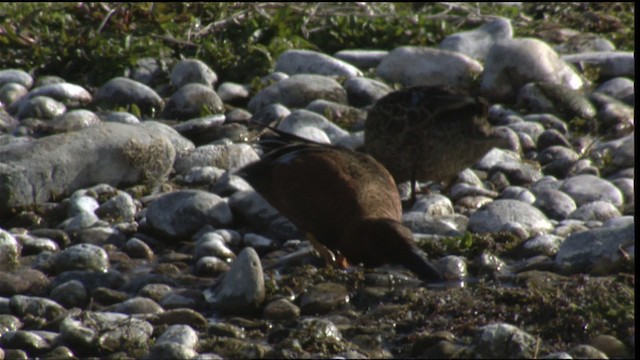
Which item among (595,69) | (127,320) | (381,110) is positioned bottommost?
(595,69)

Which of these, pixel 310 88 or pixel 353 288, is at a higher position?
pixel 353 288

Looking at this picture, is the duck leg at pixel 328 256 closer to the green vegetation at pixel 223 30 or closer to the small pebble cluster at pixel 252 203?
the small pebble cluster at pixel 252 203

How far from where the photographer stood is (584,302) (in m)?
4.82

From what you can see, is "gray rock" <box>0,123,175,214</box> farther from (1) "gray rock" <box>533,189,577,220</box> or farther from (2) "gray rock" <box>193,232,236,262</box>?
(1) "gray rock" <box>533,189,577,220</box>

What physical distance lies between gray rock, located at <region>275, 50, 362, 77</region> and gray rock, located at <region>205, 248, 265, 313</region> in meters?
4.72

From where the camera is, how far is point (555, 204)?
7.04m

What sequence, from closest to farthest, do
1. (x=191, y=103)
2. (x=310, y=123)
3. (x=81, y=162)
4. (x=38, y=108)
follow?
(x=81, y=162) < (x=310, y=123) < (x=38, y=108) < (x=191, y=103)

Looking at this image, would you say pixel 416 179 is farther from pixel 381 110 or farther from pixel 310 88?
pixel 310 88

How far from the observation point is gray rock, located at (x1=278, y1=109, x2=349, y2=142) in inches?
324

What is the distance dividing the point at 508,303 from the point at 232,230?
2.06 meters

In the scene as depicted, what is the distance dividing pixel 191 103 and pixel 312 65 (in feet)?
4.61

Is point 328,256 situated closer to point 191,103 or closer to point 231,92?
point 191,103

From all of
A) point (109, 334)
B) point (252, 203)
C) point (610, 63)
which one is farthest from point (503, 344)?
point (610, 63)

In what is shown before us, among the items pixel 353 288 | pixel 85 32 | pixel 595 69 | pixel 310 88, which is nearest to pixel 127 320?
pixel 353 288
